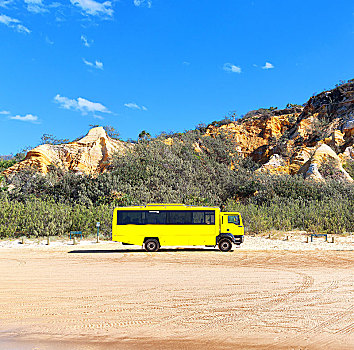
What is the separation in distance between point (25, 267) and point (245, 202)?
1111 inches

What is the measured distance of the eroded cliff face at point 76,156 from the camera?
36.9m

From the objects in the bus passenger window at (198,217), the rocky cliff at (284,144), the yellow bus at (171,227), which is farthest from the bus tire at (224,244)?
the rocky cliff at (284,144)

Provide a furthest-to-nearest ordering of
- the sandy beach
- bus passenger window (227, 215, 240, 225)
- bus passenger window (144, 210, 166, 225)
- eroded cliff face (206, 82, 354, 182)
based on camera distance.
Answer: eroded cliff face (206, 82, 354, 182)
bus passenger window (227, 215, 240, 225)
bus passenger window (144, 210, 166, 225)
the sandy beach

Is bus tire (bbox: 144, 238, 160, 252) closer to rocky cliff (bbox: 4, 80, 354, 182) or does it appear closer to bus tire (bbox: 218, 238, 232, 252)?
bus tire (bbox: 218, 238, 232, 252)

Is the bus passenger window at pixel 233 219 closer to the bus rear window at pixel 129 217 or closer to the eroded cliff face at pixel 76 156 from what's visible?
the bus rear window at pixel 129 217

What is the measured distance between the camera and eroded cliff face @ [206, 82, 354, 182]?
133ft

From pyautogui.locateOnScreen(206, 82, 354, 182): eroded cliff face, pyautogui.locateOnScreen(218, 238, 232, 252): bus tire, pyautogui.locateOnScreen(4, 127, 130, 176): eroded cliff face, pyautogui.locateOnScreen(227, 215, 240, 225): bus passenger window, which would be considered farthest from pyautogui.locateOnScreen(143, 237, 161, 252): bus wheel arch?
pyautogui.locateOnScreen(206, 82, 354, 182): eroded cliff face

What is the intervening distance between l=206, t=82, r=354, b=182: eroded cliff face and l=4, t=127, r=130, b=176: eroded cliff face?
1952 cm

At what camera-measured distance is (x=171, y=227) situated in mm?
17500

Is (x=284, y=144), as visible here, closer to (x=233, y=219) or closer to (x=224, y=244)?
(x=233, y=219)

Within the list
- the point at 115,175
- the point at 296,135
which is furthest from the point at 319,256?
the point at 296,135

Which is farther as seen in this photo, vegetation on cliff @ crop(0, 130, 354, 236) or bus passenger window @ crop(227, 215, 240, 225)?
vegetation on cliff @ crop(0, 130, 354, 236)

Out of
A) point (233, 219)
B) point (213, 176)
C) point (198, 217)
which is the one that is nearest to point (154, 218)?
point (198, 217)

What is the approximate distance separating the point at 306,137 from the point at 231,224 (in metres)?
35.8
